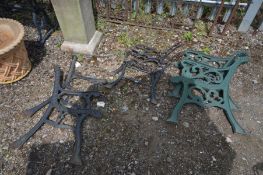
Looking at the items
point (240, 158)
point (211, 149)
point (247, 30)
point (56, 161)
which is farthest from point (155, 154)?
point (247, 30)

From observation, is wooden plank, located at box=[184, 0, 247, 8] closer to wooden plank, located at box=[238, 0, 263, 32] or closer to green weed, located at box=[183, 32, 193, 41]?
wooden plank, located at box=[238, 0, 263, 32]

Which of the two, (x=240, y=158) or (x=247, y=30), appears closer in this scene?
(x=240, y=158)

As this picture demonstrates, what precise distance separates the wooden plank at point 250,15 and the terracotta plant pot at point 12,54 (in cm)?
353

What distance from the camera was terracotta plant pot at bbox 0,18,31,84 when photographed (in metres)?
3.12

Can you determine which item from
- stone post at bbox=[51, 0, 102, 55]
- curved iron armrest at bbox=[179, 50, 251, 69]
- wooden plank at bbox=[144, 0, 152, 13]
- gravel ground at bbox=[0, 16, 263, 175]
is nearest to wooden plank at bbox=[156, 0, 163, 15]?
wooden plank at bbox=[144, 0, 152, 13]

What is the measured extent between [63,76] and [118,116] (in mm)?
1150

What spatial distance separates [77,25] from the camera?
3.48 meters

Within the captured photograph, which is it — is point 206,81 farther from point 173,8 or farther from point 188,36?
point 173,8

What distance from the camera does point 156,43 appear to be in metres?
4.04

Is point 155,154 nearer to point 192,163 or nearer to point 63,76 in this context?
point 192,163

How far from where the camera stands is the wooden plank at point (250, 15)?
3.66m

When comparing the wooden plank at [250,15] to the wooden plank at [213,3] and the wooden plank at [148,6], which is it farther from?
the wooden plank at [148,6]

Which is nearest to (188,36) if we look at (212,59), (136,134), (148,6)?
(212,59)

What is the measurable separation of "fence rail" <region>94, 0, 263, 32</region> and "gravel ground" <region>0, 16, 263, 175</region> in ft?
2.64
